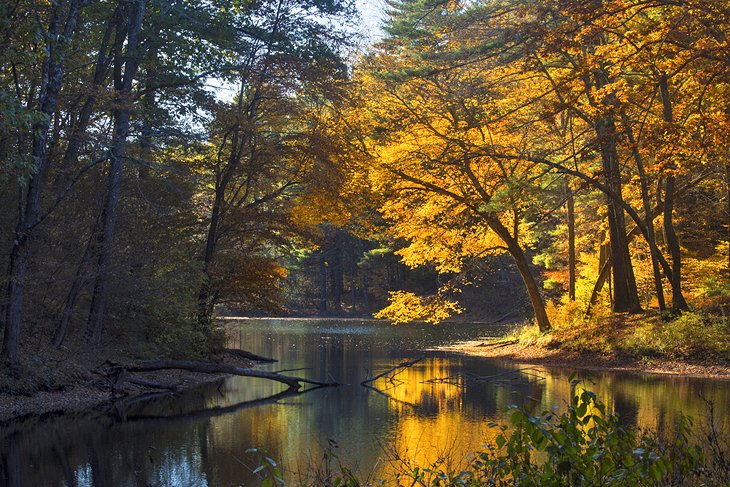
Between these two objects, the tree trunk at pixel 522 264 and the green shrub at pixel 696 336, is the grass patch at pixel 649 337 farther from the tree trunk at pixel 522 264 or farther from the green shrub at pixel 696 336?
the tree trunk at pixel 522 264

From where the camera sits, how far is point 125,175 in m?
18.0

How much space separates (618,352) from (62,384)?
533 inches

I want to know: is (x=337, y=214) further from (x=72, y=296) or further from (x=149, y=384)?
(x=72, y=296)

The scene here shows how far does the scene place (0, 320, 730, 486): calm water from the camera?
29.3 feet

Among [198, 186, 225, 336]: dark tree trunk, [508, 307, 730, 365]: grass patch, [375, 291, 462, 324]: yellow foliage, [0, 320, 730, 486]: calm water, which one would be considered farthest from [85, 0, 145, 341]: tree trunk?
[508, 307, 730, 365]: grass patch

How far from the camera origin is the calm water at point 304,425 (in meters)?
8.94

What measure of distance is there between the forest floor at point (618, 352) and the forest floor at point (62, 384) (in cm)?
1035

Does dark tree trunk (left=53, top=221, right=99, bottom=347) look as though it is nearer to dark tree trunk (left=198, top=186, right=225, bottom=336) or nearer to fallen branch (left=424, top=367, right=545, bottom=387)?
dark tree trunk (left=198, top=186, right=225, bottom=336)

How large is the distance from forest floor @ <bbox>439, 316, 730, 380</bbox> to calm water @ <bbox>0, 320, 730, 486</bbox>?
130 centimetres

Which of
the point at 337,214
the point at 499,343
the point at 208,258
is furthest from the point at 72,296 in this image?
the point at 499,343

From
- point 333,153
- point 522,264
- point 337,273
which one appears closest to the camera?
point 333,153

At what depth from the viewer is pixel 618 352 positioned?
1992 cm

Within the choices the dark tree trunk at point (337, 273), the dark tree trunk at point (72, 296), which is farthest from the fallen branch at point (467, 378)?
the dark tree trunk at point (337, 273)

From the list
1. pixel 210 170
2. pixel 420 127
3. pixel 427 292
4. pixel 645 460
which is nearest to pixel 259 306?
pixel 210 170
